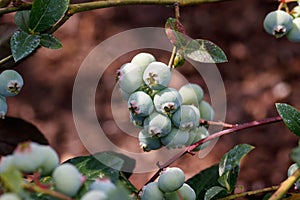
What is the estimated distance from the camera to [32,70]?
321cm

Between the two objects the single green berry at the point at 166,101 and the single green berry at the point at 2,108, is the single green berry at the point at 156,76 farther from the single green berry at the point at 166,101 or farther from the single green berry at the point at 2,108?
the single green berry at the point at 2,108

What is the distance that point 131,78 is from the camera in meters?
0.92

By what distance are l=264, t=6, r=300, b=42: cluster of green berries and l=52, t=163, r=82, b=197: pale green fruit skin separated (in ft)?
1.95

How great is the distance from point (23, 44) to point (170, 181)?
31 centimetres

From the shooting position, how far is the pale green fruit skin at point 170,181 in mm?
829

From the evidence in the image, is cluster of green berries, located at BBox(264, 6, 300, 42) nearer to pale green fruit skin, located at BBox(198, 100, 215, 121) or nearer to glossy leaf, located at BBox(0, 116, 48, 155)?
pale green fruit skin, located at BBox(198, 100, 215, 121)

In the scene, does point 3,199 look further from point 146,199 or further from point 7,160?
point 146,199

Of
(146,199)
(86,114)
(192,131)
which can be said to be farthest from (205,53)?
(86,114)

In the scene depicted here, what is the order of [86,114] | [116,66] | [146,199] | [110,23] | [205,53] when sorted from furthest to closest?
[110,23] < [116,66] < [86,114] < [205,53] < [146,199]

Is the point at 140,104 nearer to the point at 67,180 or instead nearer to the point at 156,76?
the point at 156,76

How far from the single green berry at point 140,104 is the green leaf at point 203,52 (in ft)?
0.40

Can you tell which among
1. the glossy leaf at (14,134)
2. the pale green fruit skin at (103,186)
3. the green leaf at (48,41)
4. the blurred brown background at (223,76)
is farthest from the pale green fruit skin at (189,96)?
the blurred brown background at (223,76)

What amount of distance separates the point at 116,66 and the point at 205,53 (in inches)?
87.4

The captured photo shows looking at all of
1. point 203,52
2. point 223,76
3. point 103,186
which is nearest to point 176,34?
point 203,52
